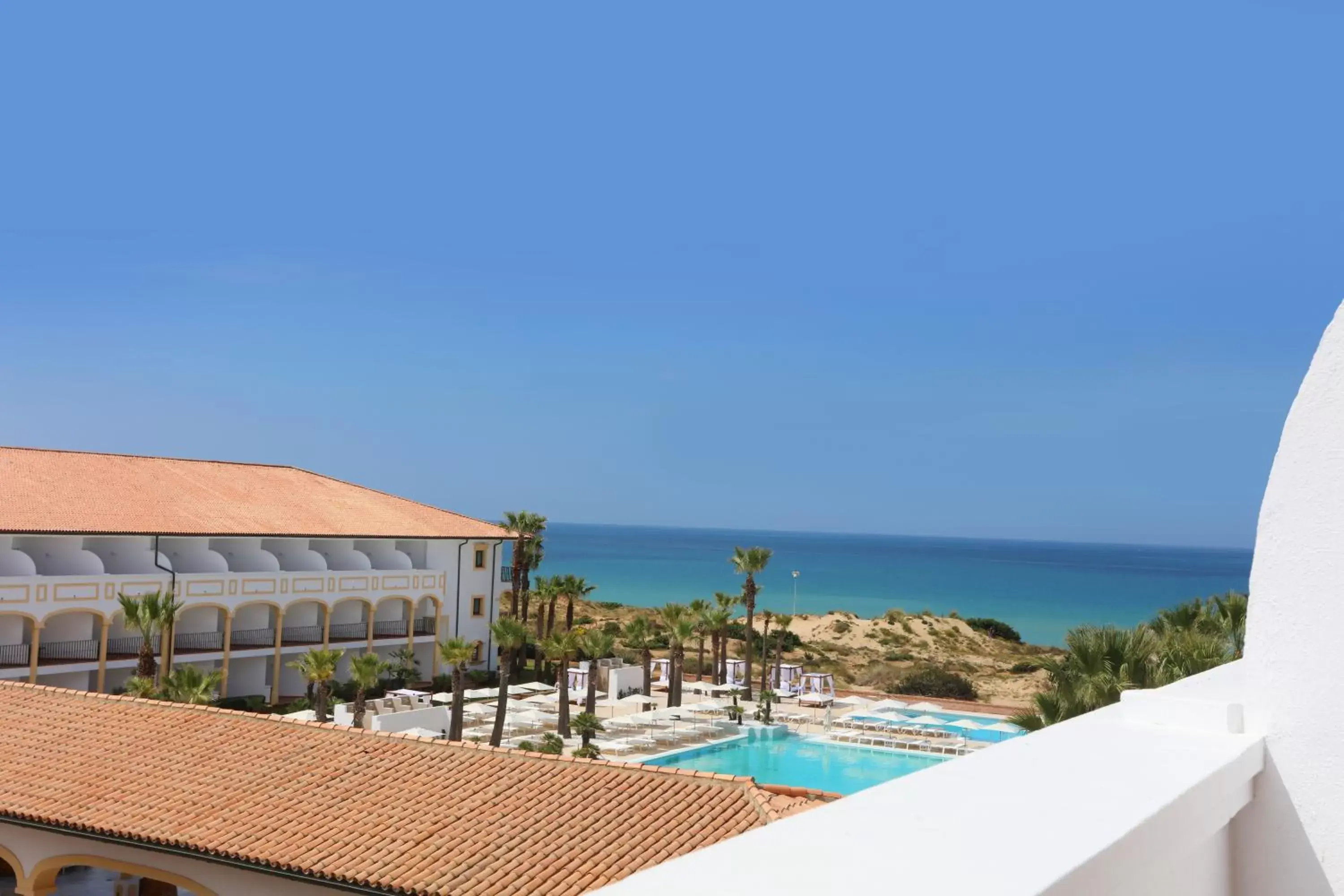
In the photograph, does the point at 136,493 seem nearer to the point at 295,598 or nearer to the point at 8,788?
the point at 295,598

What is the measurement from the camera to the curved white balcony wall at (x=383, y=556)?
147 feet

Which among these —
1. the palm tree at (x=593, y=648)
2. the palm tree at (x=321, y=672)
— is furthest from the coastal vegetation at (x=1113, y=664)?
the palm tree at (x=321, y=672)

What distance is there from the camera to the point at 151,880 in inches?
738

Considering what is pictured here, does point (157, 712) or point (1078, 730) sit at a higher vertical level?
point (1078, 730)

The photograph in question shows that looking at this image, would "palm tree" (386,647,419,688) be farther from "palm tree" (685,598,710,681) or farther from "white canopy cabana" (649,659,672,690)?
"palm tree" (685,598,710,681)

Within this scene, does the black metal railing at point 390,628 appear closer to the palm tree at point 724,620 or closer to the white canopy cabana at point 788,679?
the palm tree at point 724,620

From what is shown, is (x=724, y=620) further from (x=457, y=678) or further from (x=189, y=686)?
(x=189, y=686)

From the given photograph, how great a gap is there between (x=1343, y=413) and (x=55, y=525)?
1511 inches

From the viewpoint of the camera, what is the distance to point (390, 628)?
4481 centimetres

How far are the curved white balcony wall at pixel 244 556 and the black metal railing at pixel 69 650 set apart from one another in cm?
558

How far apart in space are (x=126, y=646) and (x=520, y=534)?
60.1 ft

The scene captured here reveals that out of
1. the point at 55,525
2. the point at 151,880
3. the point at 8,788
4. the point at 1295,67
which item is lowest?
the point at 151,880

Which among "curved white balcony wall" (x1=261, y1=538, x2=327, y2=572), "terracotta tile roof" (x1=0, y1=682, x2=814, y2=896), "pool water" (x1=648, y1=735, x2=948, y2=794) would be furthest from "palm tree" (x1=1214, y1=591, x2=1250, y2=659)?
"curved white balcony wall" (x1=261, y1=538, x2=327, y2=572)

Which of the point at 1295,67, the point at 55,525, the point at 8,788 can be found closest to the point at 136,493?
the point at 55,525
